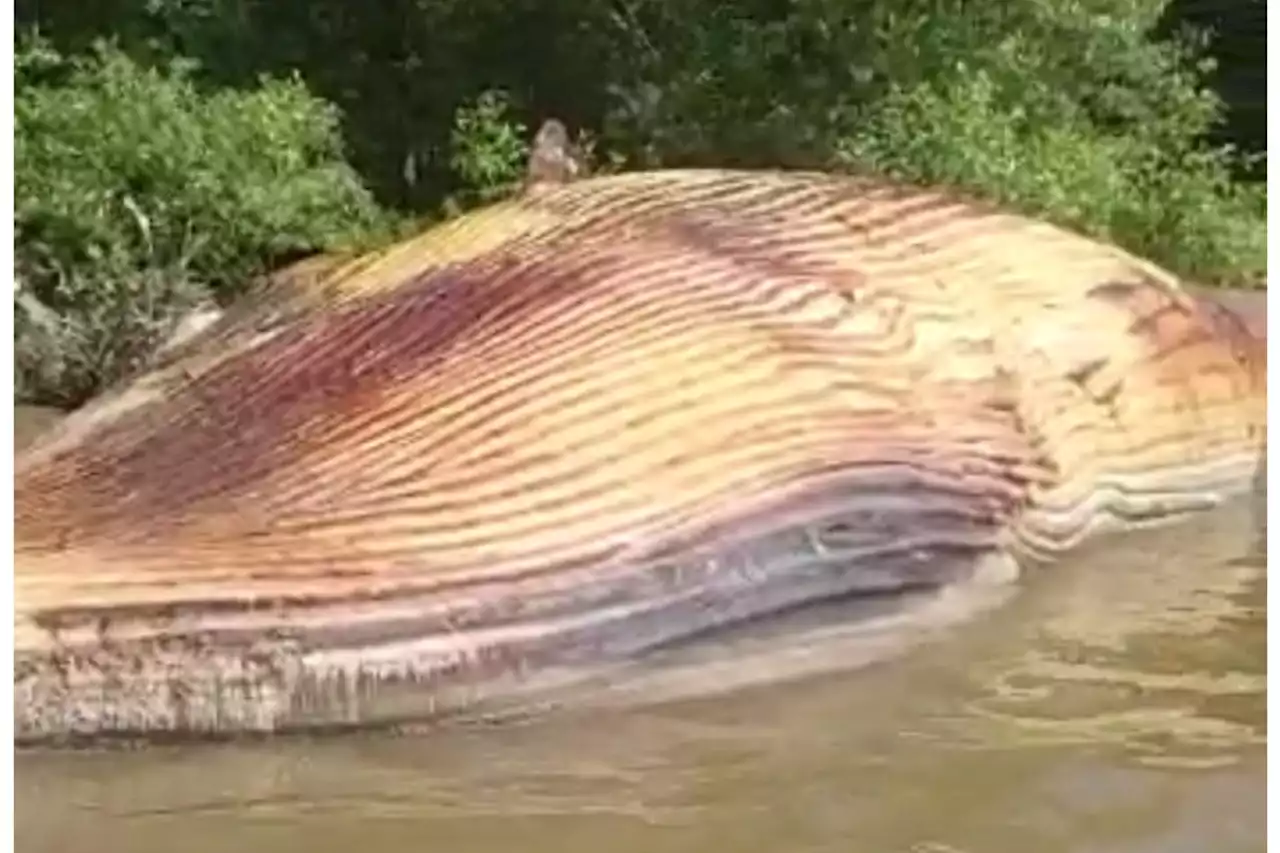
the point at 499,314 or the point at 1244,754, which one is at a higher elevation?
the point at 499,314

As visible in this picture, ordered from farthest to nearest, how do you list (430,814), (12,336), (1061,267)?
1. (1061,267)
2. (12,336)
3. (430,814)

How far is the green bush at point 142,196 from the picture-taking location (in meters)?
1.43

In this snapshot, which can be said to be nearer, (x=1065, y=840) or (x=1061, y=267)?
(x=1065, y=840)

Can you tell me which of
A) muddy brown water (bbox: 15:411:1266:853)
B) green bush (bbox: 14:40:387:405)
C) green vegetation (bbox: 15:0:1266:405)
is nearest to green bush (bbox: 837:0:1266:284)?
green vegetation (bbox: 15:0:1266:405)

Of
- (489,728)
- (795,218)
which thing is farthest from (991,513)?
(489,728)

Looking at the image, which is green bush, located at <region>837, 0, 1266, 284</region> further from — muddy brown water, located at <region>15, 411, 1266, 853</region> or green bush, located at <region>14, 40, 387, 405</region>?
green bush, located at <region>14, 40, 387, 405</region>

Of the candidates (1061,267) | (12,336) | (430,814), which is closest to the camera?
(430,814)

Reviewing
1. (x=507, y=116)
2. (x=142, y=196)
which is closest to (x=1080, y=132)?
(x=507, y=116)

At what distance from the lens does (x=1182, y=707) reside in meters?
1.39

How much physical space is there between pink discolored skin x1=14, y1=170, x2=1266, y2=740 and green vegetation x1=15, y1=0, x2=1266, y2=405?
3 centimetres

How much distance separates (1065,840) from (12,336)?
1.98 ft

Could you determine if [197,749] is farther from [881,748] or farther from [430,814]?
[881,748]

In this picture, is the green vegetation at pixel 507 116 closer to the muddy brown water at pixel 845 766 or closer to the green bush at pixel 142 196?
the green bush at pixel 142 196

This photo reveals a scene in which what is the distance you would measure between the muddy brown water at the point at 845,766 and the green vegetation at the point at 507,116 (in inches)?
5.0
